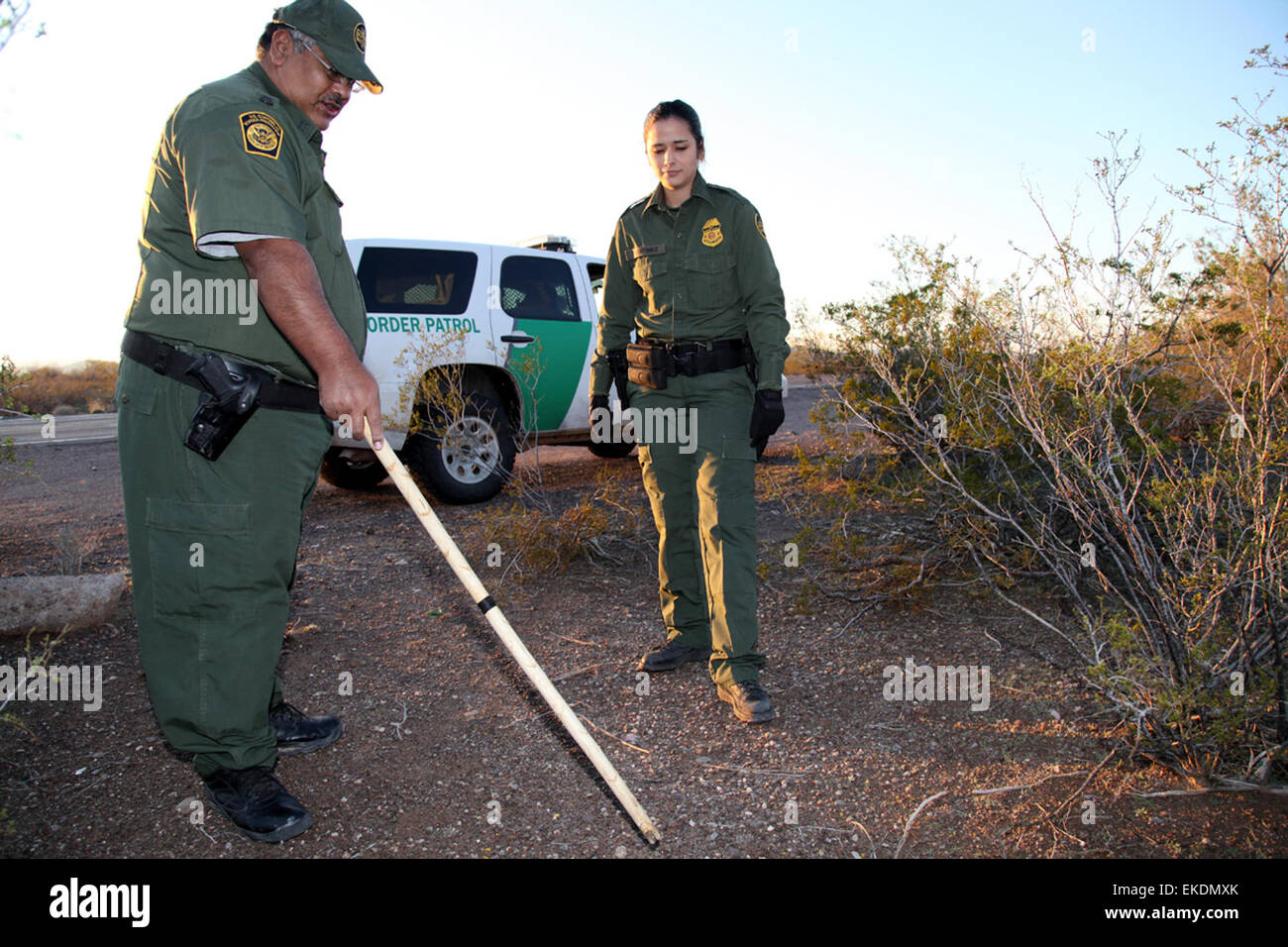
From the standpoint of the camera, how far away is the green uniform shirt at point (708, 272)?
3398 millimetres

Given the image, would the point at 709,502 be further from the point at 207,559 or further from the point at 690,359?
the point at 207,559

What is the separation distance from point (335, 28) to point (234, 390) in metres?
1.05

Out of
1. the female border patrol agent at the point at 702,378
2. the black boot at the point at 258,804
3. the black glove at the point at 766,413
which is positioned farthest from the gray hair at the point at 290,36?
the black boot at the point at 258,804

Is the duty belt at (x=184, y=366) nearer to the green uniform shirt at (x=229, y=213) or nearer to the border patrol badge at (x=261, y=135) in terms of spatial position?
the green uniform shirt at (x=229, y=213)

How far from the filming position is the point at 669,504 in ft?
11.9

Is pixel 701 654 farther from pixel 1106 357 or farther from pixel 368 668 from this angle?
pixel 1106 357

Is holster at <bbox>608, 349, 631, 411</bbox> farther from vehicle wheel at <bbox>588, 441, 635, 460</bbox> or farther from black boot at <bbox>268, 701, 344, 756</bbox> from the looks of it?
vehicle wheel at <bbox>588, 441, 635, 460</bbox>

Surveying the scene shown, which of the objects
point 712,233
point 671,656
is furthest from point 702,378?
point 671,656

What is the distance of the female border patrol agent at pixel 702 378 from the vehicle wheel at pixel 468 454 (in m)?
2.71

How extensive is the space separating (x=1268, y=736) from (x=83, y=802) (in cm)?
363

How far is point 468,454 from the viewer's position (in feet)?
20.8

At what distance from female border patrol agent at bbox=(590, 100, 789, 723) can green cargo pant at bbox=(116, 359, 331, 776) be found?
152 centimetres
